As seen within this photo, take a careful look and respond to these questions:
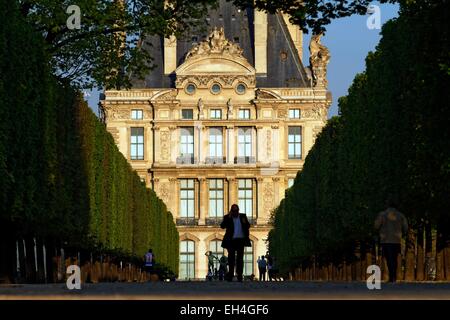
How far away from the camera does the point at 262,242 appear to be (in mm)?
124312

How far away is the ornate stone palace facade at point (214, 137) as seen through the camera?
409 ft

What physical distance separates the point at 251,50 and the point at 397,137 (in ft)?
293

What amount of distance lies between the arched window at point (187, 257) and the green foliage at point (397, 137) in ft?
208

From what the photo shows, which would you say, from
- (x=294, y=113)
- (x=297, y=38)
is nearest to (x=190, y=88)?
(x=294, y=113)

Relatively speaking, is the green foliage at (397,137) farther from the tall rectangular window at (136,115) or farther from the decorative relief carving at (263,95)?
the tall rectangular window at (136,115)

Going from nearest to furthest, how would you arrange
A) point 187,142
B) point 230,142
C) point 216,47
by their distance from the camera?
1. point 216,47
2. point 230,142
3. point 187,142

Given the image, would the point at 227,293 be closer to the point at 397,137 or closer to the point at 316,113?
the point at 397,137

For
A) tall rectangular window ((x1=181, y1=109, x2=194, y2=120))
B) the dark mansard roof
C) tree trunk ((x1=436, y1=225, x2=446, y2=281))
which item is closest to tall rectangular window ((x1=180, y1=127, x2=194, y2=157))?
tall rectangular window ((x1=181, y1=109, x2=194, y2=120))

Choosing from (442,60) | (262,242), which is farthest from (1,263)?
(262,242)

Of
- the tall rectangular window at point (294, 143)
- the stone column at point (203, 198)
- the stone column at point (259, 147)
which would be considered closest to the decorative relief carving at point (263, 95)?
the stone column at point (259, 147)

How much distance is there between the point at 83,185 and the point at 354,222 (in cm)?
1010

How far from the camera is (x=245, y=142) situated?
125688 mm

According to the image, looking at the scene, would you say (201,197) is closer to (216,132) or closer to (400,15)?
(216,132)

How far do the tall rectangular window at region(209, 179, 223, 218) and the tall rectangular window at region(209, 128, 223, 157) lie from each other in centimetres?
248
